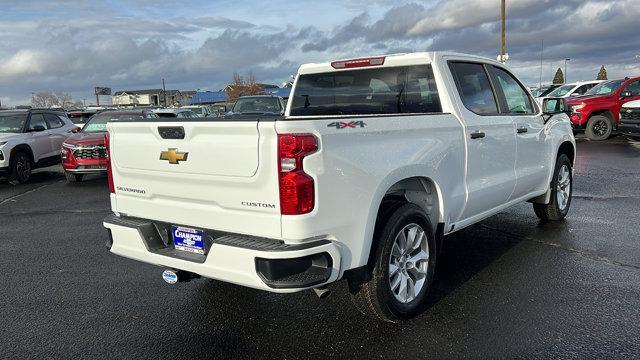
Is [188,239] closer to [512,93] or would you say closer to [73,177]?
[512,93]

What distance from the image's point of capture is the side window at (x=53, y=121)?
42.4 ft

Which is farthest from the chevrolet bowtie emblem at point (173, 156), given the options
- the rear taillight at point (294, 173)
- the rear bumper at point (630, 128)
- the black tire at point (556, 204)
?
the rear bumper at point (630, 128)

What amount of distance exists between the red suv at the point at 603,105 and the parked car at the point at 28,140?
47.4 ft

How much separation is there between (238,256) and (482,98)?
2.91 metres

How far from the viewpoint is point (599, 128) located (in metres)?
16.6

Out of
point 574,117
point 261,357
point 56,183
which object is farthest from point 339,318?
point 574,117

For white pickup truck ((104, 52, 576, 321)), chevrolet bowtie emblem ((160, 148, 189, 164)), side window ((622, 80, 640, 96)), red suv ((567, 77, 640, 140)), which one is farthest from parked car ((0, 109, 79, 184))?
side window ((622, 80, 640, 96))

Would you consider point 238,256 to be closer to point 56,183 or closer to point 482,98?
point 482,98

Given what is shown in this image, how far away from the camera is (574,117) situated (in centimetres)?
1675

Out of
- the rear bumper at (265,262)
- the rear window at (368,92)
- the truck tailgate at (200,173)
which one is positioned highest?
the rear window at (368,92)

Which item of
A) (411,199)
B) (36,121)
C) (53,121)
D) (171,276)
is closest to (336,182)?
(411,199)

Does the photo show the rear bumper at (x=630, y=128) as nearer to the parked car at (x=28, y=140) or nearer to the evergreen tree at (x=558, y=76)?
the parked car at (x=28, y=140)

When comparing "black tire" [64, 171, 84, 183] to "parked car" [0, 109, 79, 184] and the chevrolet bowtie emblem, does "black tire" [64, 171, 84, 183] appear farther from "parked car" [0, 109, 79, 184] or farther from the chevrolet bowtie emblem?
the chevrolet bowtie emblem

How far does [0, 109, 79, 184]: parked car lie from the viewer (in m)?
11.4
